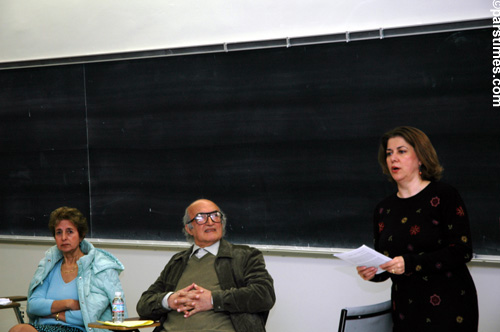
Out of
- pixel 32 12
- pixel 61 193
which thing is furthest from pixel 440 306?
pixel 32 12

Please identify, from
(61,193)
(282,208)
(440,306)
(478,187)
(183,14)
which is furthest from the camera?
(61,193)

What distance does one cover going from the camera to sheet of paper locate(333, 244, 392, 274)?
2652mm

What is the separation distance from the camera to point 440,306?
2750mm

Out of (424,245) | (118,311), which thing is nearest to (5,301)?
(118,311)

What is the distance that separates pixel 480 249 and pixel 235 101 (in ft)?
6.35

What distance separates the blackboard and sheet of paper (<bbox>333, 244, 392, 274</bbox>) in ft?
4.51

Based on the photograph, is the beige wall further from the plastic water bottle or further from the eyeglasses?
the plastic water bottle

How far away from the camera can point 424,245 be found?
2.82 metres

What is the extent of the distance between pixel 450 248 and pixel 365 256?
1.23 feet

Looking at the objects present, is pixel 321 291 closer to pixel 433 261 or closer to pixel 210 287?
pixel 210 287

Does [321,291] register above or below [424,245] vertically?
below

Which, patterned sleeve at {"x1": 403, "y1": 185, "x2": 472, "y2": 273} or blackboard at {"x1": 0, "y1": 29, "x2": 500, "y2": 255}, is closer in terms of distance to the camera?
patterned sleeve at {"x1": 403, "y1": 185, "x2": 472, "y2": 273}

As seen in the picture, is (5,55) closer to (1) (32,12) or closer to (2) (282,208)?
(1) (32,12)

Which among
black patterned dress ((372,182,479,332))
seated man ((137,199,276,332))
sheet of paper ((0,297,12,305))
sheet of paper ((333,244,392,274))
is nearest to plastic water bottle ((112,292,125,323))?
seated man ((137,199,276,332))
